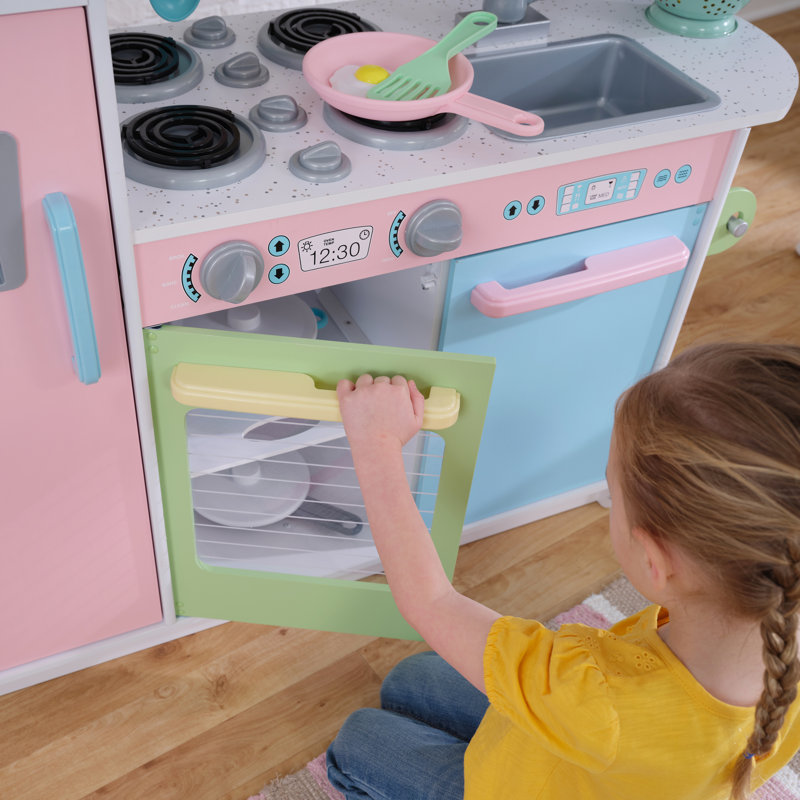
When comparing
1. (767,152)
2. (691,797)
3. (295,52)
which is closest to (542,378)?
(295,52)

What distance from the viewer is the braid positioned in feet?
2.11

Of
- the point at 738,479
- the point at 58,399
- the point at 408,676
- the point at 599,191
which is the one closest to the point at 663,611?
the point at 738,479

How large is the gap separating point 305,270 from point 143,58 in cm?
37

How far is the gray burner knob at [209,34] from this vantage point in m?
1.22

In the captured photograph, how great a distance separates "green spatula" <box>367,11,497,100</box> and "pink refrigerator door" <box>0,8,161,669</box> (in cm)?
38

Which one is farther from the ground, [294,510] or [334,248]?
[334,248]

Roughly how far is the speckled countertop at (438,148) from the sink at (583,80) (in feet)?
0.07

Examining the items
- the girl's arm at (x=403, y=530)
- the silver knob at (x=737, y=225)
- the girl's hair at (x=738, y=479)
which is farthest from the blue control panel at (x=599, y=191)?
the girl's hair at (x=738, y=479)

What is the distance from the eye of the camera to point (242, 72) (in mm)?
1141

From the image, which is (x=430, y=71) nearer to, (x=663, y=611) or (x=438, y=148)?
(x=438, y=148)

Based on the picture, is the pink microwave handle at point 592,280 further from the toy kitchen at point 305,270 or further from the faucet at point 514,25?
the faucet at point 514,25

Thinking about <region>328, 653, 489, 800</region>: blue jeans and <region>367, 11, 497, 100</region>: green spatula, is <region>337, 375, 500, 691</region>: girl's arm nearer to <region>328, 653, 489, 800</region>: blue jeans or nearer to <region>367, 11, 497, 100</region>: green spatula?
<region>328, 653, 489, 800</region>: blue jeans

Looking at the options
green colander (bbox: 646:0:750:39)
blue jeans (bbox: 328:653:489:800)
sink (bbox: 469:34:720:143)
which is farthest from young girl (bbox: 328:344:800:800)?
green colander (bbox: 646:0:750:39)

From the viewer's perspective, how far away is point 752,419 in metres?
0.64
